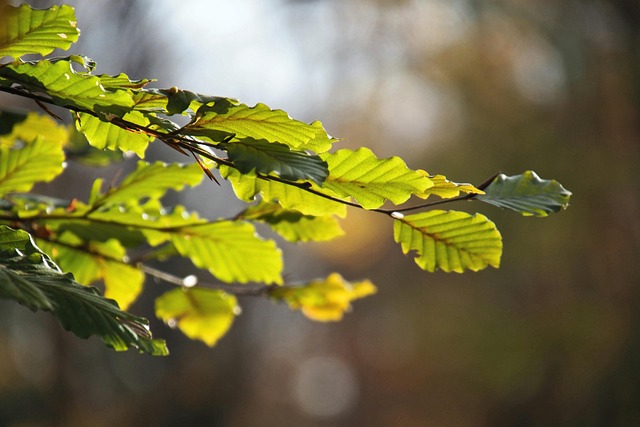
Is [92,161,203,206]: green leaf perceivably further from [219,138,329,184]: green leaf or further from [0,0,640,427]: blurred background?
[0,0,640,427]: blurred background

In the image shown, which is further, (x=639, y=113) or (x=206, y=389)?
(x=206, y=389)

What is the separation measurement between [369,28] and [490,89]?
1.39 metres

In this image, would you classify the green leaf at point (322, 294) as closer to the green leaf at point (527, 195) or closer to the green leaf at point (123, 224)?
the green leaf at point (123, 224)

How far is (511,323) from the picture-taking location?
695 centimetres

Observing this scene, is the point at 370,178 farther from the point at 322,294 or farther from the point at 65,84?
the point at 322,294

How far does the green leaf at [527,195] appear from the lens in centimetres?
52

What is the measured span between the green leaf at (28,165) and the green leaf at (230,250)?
15 centimetres

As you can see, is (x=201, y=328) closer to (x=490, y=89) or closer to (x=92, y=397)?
(x=92, y=397)

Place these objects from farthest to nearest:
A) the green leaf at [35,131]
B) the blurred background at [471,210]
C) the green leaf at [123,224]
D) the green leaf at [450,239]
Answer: the blurred background at [471,210]
the green leaf at [35,131]
the green leaf at [123,224]
the green leaf at [450,239]

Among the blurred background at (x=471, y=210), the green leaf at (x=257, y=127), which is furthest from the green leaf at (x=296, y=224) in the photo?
the blurred background at (x=471, y=210)

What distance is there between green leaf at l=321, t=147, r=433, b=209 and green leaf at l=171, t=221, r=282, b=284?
0.80 feet

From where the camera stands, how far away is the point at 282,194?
1.71ft

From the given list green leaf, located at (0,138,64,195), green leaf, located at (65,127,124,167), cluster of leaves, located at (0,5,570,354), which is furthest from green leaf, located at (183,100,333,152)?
green leaf, located at (65,127,124,167)

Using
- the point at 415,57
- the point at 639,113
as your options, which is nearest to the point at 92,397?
the point at 415,57
